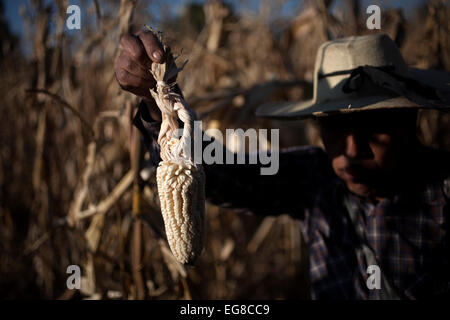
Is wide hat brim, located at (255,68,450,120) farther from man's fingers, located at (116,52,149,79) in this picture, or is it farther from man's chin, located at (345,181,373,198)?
man's fingers, located at (116,52,149,79)

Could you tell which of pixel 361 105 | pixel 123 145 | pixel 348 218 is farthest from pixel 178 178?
pixel 123 145

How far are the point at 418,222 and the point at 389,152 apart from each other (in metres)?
0.34

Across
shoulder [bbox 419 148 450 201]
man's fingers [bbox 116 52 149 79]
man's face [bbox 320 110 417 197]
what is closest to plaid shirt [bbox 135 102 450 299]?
shoulder [bbox 419 148 450 201]

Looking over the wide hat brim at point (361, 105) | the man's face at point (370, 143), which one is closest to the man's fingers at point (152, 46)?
the wide hat brim at point (361, 105)

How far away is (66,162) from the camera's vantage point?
8.87ft

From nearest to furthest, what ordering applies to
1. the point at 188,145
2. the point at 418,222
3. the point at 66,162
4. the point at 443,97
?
the point at 188,145 → the point at 443,97 → the point at 418,222 → the point at 66,162

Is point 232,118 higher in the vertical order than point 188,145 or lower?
higher

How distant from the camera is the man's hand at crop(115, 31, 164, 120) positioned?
29.9 inches

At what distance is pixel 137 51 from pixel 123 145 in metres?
1.40

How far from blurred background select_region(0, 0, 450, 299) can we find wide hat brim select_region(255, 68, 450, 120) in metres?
0.40

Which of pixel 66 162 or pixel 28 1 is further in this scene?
pixel 66 162

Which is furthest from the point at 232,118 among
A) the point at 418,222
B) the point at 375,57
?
the point at 418,222
